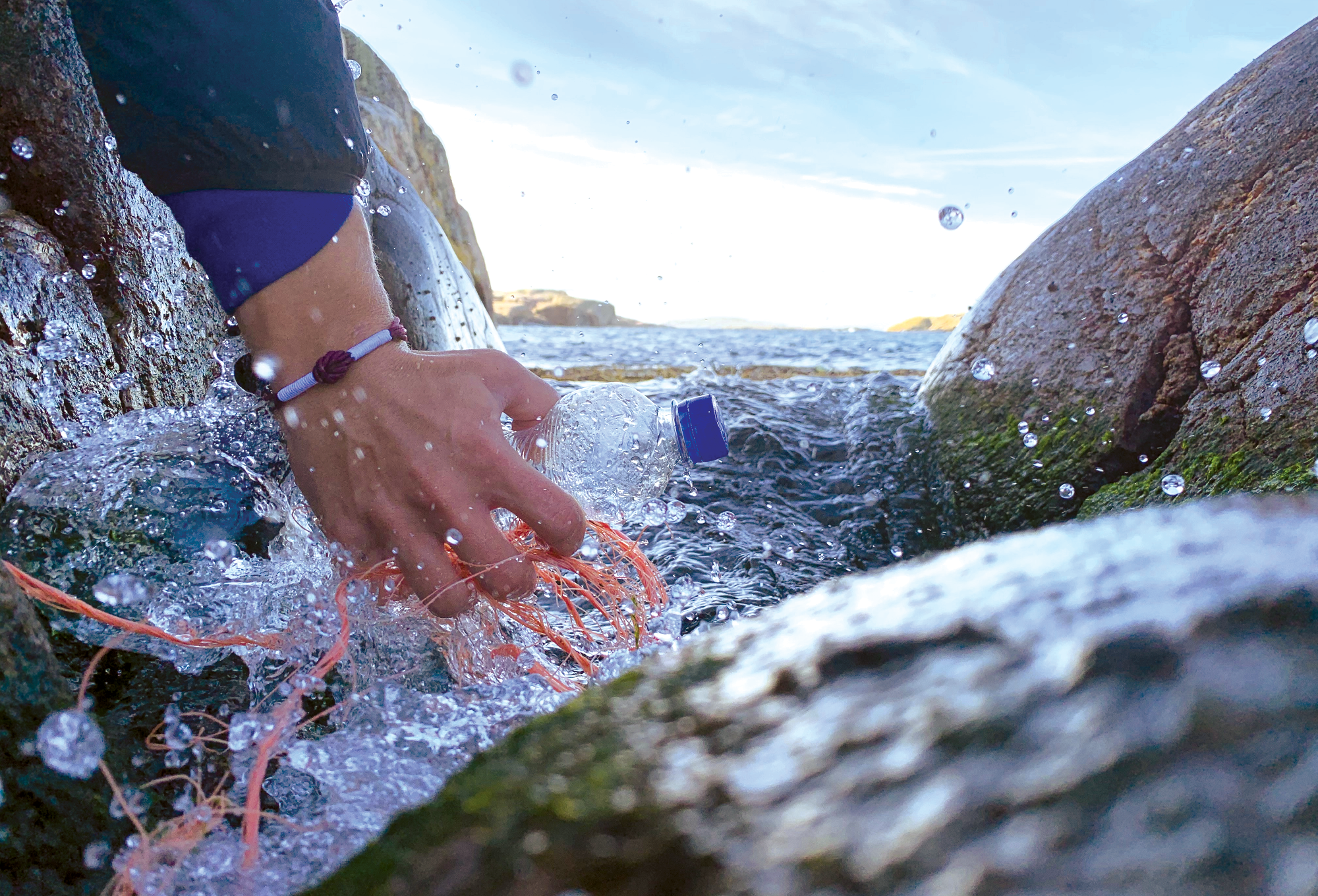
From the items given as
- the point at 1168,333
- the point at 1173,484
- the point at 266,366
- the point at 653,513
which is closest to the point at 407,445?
the point at 266,366

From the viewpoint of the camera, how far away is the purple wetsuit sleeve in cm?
181

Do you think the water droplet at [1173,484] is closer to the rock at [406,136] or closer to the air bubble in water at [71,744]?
the air bubble in water at [71,744]

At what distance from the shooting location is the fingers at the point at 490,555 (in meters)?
1.69

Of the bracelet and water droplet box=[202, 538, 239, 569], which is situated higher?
the bracelet

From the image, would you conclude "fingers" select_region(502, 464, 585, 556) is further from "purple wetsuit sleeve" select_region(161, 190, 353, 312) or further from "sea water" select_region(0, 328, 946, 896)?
"purple wetsuit sleeve" select_region(161, 190, 353, 312)

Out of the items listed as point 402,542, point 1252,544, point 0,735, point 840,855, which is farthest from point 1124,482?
point 0,735

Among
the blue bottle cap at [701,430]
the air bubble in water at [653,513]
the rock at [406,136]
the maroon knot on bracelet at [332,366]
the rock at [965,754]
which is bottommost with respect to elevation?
the air bubble in water at [653,513]

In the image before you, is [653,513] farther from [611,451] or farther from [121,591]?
[121,591]

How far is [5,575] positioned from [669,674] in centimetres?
107

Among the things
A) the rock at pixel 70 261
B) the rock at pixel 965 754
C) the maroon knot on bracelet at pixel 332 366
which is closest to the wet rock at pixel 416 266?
the rock at pixel 70 261

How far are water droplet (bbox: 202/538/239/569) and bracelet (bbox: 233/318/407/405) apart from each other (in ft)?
1.48

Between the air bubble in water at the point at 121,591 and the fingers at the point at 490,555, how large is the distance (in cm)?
66

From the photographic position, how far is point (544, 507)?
175 centimetres

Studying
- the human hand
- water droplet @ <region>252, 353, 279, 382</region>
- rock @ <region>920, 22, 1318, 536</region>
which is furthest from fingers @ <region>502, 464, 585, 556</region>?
rock @ <region>920, 22, 1318, 536</region>
